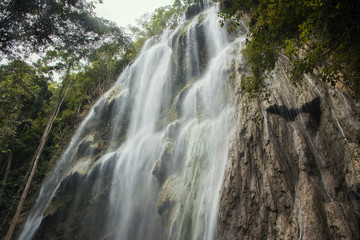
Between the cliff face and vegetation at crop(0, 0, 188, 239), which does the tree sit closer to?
vegetation at crop(0, 0, 188, 239)

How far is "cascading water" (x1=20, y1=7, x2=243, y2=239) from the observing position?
716 cm

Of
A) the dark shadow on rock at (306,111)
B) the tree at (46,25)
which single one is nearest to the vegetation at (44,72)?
the tree at (46,25)

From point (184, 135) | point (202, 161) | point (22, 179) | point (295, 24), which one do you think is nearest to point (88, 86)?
point (22, 179)

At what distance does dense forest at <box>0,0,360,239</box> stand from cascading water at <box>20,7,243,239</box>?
196 cm

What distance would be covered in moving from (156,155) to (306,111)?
23.6 feet

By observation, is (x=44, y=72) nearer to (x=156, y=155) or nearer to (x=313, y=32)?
(x=156, y=155)

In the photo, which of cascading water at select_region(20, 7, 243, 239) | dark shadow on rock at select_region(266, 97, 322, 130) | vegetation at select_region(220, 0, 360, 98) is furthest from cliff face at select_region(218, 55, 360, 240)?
vegetation at select_region(220, 0, 360, 98)

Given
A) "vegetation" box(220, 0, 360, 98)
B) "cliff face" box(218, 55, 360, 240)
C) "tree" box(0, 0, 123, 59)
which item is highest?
"tree" box(0, 0, 123, 59)

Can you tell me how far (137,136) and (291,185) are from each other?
9.99 m

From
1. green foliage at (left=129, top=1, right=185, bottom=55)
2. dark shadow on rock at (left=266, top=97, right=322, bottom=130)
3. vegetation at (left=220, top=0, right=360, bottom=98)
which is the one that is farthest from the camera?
green foliage at (left=129, top=1, right=185, bottom=55)

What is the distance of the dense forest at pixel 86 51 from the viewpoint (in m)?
3.48

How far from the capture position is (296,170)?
16.3ft

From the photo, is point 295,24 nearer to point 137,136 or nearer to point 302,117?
point 302,117

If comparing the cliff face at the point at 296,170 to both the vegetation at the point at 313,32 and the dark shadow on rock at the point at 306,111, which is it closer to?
the dark shadow on rock at the point at 306,111
